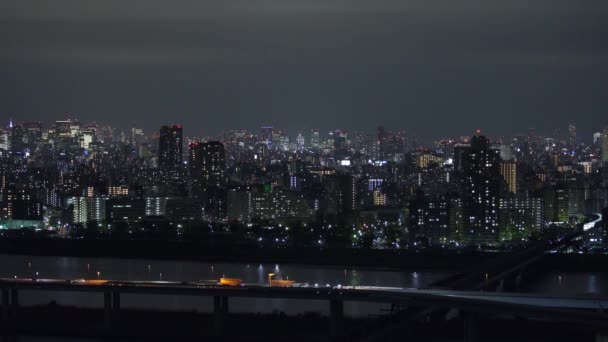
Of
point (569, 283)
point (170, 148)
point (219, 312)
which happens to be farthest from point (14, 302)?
point (170, 148)

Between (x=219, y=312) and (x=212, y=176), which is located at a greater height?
Answer: (x=212, y=176)

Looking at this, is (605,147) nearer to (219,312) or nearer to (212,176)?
(212,176)

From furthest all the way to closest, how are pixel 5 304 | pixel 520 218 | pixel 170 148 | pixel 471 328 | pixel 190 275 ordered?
pixel 170 148
pixel 520 218
pixel 190 275
pixel 5 304
pixel 471 328

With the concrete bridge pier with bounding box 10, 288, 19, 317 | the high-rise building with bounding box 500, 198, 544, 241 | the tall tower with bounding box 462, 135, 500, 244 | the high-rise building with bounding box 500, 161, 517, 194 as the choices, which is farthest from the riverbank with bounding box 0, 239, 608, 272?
the high-rise building with bounding box 500, 161, 517, 194

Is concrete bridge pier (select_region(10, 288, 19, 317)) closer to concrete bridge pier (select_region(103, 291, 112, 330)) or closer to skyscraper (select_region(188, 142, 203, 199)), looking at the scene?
concrete bridge pier (select_region(103, 291, 112, 330))

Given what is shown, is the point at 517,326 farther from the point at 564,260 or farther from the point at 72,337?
the point at 564,260
